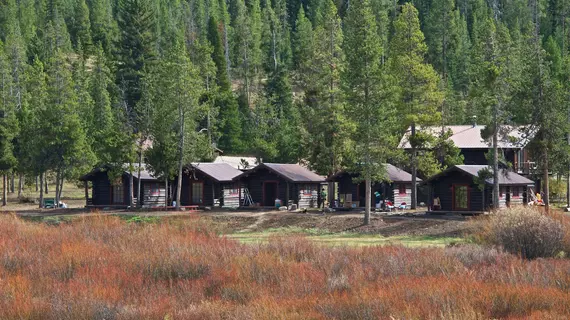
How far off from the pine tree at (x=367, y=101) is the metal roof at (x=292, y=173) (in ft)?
31.3

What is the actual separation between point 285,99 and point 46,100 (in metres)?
37.7

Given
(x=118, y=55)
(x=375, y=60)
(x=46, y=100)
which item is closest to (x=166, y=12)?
(x=118, y=55)

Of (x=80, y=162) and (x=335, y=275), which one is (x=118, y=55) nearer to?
(x=80, y=162)

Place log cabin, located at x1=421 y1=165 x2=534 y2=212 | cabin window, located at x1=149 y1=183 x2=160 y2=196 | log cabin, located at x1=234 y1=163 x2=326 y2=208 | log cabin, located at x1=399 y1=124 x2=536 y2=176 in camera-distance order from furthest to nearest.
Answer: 1. cabin window, located at x1=149 y1=183 x2=160 y2=196
2. log cabin, located at x1=399 y1=124 x2=536 y2=176
3. log cabin, located at x1=234 y1=163 x2=326 y2=208
4. log cabin, located at x1=421 y1=165 x2=534 y2=212

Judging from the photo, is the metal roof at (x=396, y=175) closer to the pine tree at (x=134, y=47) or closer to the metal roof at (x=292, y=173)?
the metal roof at (x=292, y=173)

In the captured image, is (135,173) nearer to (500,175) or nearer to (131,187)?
(131,187)

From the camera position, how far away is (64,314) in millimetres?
23531

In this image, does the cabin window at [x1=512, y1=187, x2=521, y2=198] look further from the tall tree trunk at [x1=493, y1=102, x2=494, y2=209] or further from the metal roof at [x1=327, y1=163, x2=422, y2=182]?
the metal roof at [x1=327, y1=163, x2=422, y2=182]

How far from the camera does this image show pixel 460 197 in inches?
2411

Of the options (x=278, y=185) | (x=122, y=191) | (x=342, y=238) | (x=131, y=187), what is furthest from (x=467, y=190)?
(x=122, y=191)

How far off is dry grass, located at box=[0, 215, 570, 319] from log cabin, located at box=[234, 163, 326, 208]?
34326 mm

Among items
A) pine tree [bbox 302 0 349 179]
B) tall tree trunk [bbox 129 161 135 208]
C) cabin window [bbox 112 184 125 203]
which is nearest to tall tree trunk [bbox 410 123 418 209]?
pine tree [bbox 302 0 349 179]

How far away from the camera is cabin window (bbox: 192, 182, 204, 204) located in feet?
242

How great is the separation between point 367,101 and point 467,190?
9415mm
